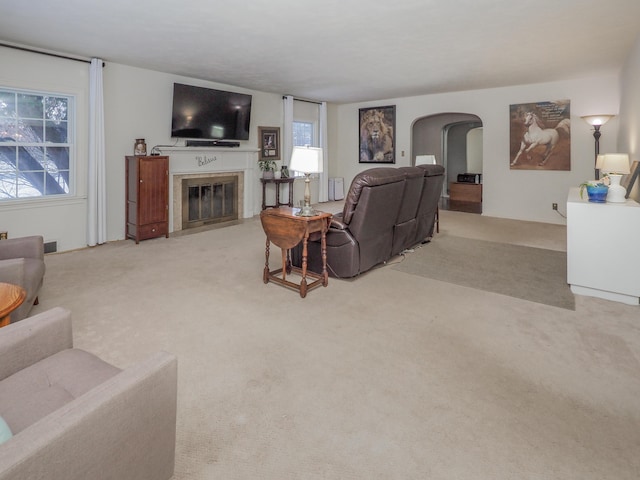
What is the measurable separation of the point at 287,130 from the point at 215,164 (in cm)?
186

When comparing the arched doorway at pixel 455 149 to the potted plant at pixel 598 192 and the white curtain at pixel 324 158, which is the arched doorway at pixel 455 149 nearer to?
the white curtain at pixel 324 158

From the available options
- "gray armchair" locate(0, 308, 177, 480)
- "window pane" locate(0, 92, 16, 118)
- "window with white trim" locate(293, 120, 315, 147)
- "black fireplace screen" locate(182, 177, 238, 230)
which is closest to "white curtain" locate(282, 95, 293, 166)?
"window with white trim" locate(293, 120, 315, 147)

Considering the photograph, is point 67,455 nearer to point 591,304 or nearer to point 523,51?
point 591,304

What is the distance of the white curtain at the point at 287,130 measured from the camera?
7.59 meters

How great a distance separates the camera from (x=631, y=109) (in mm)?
4418

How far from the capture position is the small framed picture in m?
7.26

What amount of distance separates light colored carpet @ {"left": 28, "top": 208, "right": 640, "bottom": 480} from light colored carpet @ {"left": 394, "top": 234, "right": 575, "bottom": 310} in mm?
221

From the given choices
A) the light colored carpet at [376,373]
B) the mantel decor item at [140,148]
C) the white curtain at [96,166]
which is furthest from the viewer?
the mantel decor item at [140,148]

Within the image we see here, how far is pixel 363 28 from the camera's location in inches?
145

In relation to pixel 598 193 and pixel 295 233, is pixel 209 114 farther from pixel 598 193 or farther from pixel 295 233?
pixel 598 193

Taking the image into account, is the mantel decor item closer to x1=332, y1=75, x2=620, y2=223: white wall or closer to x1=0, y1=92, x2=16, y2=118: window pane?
x1=0, y1=92, x2=16, y2=118: window pane

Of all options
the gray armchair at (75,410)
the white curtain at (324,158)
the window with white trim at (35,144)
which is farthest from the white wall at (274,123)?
the gray armchair at (75,410)

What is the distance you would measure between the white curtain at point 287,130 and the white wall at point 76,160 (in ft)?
11.9

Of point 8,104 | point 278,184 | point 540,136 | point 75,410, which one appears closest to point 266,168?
point 278,184
